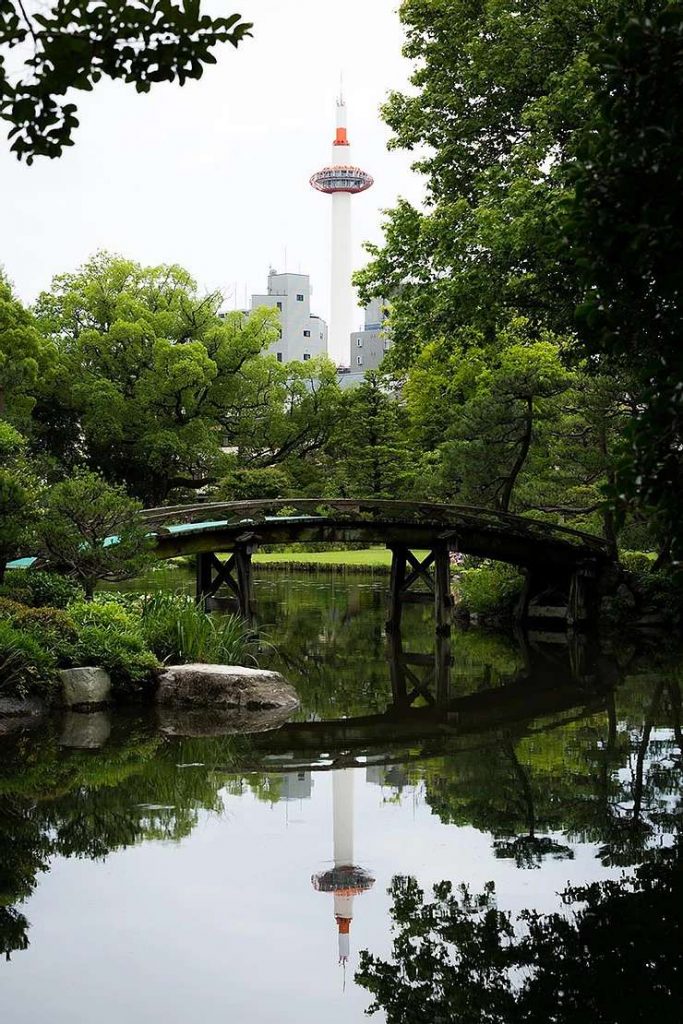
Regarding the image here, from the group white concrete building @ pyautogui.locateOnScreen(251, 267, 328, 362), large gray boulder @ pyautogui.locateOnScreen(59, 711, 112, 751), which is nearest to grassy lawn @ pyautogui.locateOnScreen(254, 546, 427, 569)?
large gray boulder @ pyautogui.locateOnScreen(59, 711, 112, 751)

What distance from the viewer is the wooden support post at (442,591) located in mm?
21250

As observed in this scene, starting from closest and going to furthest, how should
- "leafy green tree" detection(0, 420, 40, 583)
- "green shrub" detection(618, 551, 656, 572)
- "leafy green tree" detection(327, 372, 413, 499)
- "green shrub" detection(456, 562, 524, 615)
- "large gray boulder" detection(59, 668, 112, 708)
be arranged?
"large gray boulder" detection(59, 668, 112, 708) < "leafy green tree" detection(0, 420, 40, 583) < "green shrub" detection(618, 551, 656, 572) < "green shrub" detection(456, 562, 524, 615) < "leafy green tree" detection(327, 372, 413, 499)

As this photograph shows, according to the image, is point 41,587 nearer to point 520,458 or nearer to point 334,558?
point 520,458

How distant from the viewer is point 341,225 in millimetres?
84688

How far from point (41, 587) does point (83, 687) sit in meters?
2.27

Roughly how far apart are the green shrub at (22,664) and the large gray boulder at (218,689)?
54.1 inches

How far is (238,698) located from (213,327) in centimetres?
2734

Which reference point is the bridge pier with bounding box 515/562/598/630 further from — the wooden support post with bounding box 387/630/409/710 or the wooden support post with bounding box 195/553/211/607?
the wooden support post with bounding box 195/553/211/607

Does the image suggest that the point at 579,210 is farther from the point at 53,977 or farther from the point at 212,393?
the point at 212,393

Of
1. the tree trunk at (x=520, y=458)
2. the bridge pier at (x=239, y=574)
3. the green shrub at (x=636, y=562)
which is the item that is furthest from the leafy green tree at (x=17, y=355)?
the green shrub at (x=636, y=562)

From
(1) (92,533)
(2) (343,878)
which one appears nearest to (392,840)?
(2) (343,878)

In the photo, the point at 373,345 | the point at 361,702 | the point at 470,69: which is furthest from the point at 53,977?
the point at 373,345

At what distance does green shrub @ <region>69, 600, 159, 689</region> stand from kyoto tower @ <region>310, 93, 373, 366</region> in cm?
6861

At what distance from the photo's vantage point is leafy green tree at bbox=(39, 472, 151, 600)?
1391 centimetres
